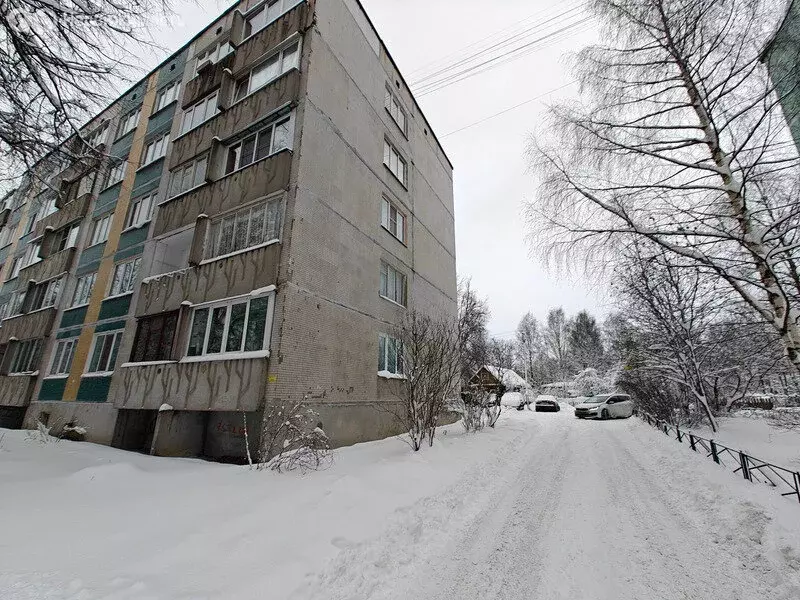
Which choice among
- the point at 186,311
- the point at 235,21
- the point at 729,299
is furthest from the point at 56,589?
the point at 235,21

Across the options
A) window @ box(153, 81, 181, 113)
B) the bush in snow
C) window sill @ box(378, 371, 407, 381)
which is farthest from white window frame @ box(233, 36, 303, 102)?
the bush in snow

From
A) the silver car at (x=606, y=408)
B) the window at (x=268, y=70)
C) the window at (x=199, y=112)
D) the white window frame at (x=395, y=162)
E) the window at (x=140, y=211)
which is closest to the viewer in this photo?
the window at (x=268, y=70)

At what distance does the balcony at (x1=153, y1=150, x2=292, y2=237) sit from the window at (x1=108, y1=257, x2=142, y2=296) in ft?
5.89

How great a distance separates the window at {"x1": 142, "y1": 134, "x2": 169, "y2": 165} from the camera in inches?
599

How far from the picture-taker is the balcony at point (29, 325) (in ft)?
51.3

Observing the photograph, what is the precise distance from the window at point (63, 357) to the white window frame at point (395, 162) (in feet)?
50.0

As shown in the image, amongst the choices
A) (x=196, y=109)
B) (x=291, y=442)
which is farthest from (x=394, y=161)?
(x=291, y=442)

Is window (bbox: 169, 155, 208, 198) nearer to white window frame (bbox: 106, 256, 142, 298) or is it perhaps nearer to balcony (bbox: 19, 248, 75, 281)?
white window frame (bbox: 106, 256, 142, 298)

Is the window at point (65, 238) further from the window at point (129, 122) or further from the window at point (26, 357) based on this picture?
the window at point (129, 122)

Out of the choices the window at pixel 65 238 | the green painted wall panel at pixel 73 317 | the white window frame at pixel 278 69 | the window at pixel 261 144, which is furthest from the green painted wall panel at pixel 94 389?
the white window frame at pixel 278 69

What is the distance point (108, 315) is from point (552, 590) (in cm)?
1653

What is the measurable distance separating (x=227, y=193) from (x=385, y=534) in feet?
35.3

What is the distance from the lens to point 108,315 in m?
13.5

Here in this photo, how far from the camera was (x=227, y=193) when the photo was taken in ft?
36.6
